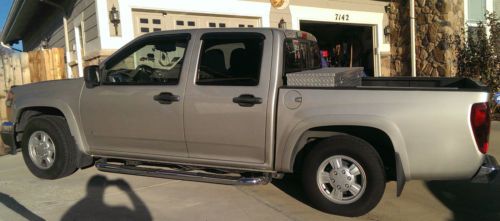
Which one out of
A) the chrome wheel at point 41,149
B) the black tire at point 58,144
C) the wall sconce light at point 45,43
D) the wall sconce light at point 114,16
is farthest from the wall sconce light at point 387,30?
the wall sconce light at point 45,43

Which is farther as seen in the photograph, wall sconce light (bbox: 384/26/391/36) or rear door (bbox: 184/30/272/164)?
wall sconce light (bbox: 384/26/391/36)

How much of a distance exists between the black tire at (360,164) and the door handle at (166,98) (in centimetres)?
144

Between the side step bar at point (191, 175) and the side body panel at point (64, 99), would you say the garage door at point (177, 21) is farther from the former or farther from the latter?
the side step bar at point (191, 175)

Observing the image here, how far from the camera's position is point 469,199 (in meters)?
4.87

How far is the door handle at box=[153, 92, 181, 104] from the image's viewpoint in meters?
4.82

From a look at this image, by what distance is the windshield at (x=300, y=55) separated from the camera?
4784 millimetres

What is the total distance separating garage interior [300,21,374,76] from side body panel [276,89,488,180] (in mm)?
9549

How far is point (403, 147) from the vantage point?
4.06m

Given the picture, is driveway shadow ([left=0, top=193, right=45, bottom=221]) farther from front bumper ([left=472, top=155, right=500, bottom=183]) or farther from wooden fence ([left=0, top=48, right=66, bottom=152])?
wooden fence ([left=0, top=48, right=66, bottom=152])

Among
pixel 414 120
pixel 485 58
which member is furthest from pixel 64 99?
pixel 485 58

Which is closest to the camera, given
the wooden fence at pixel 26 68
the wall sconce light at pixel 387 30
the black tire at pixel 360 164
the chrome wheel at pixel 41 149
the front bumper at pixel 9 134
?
the black tire at pixel 360 164

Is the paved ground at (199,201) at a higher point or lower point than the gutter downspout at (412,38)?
lower

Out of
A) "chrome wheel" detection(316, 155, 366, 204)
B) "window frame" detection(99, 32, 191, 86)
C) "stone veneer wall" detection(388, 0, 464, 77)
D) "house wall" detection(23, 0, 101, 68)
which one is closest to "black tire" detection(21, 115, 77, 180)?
"window frame" detection(99, 32, 191, 86)

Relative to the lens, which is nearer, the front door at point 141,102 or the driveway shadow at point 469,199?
the driveway shadow at point 469,199
